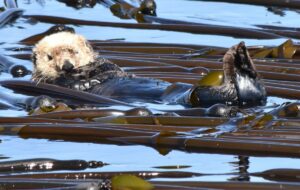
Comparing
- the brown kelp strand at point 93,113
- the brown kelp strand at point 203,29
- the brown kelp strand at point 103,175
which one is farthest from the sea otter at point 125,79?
the brown kelp strand at point 103,175

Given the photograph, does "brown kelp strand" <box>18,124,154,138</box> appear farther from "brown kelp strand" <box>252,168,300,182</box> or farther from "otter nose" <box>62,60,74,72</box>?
"otter nose" <box>62,60,74,72</box>

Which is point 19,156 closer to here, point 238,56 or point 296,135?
point 296,135

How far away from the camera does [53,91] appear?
7098 mm

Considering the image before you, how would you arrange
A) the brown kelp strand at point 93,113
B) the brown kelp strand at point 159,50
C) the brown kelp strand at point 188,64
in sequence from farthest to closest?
the brown kelp strand at point 159,50 < the brown kelp strand at point 188,64 < the brown kelp strand at point 93,113

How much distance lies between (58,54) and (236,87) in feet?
5.84

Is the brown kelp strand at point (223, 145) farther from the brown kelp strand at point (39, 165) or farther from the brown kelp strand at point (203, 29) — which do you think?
the brown kelp strand at point (203, 29)

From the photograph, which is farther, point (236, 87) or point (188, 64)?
point (188, 64)

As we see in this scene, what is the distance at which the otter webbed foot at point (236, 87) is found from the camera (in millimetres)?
6512

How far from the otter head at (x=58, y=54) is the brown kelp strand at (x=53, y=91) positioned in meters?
0.39

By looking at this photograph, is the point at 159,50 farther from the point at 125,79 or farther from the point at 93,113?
the point at 93,113

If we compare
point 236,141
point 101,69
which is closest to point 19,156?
point 236,141

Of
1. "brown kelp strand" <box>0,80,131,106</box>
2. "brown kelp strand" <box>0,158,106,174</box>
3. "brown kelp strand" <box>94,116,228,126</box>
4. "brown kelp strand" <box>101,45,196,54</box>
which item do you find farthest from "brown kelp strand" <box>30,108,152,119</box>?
"brown kelp strand" <box>101,45,196,54</box>

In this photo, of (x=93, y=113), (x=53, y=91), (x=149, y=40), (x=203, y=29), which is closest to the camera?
(x=93, y=113)

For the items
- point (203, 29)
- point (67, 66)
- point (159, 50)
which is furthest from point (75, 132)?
point (203, 29)
